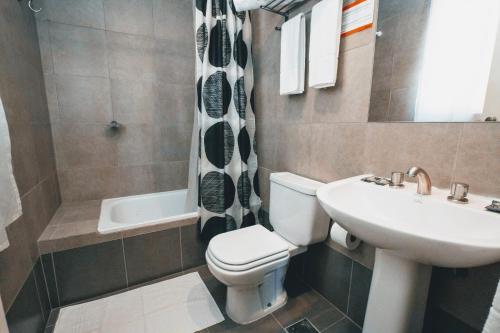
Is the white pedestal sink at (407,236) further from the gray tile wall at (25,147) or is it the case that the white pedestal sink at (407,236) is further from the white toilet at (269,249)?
the gray tile wall at (25,147)

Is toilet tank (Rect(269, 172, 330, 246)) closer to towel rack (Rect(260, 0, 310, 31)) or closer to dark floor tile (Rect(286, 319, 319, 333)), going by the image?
dark floor tile (Rect(286, 319, 319, 333))

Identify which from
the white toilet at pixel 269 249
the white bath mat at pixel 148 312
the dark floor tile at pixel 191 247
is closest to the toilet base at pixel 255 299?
the white toilet at pixel 269 249

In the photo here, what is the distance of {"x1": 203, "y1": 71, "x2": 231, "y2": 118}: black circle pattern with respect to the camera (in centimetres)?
162

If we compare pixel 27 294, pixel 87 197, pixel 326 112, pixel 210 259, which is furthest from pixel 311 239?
pixel 87 197

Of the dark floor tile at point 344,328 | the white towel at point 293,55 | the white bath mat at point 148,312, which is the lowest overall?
the white bath mat at point 148,312

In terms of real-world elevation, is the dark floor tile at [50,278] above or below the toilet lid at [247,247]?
below

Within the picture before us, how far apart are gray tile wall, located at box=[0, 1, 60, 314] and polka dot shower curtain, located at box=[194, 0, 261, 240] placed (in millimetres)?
931

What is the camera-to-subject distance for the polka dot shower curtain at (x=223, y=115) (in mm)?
1590

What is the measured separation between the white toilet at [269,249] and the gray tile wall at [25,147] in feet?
2.66

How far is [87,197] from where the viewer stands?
77.4 inches

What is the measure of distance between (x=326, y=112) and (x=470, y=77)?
1.93 ft

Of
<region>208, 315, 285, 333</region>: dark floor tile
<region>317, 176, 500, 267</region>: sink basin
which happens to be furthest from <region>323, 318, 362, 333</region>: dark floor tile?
<region>317, 176, 500, 267</region>: sink basin

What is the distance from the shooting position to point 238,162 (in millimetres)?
1770

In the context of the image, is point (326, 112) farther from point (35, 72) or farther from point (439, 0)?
point (35, 72)
